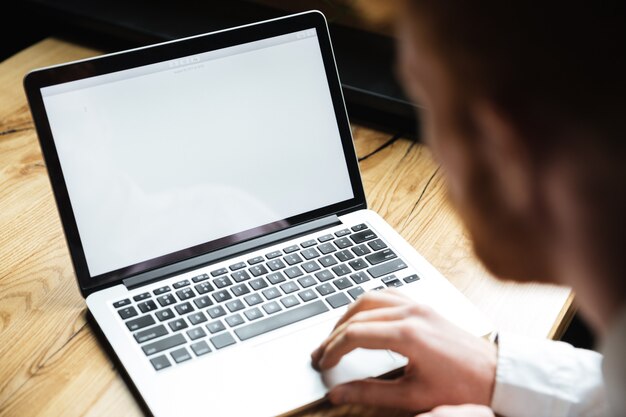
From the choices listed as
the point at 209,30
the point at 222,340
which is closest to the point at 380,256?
the point at 222,340

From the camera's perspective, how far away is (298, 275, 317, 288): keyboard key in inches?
33.0

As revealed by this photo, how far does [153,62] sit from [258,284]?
10.9 inches

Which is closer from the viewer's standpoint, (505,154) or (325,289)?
(505,154)

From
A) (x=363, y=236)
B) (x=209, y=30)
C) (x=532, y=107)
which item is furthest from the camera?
(x=209, y=30)

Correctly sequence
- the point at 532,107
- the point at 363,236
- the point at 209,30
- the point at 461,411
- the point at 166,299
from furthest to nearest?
the point at 209,30 < the point at 363,236 < the point at 166,299 < the point at 461,411 < the point at 532,107

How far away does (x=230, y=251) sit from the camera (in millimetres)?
874

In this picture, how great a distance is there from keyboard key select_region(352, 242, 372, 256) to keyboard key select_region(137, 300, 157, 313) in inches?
9.5

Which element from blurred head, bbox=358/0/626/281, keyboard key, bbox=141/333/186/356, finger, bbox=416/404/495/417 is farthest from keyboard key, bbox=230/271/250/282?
blurred head, bbox=358/0/626/281

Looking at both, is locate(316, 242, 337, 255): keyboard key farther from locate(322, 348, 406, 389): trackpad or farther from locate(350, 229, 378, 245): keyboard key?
locate(322, 348, 406, 389): trackpad

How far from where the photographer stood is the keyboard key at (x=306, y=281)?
0.84m

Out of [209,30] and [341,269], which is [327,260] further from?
[209,30]

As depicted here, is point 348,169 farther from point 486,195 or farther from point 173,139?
point 486,195

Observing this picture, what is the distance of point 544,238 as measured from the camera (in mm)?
520

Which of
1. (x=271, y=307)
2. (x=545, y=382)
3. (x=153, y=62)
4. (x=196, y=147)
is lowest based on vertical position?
(x=545, y=382)
